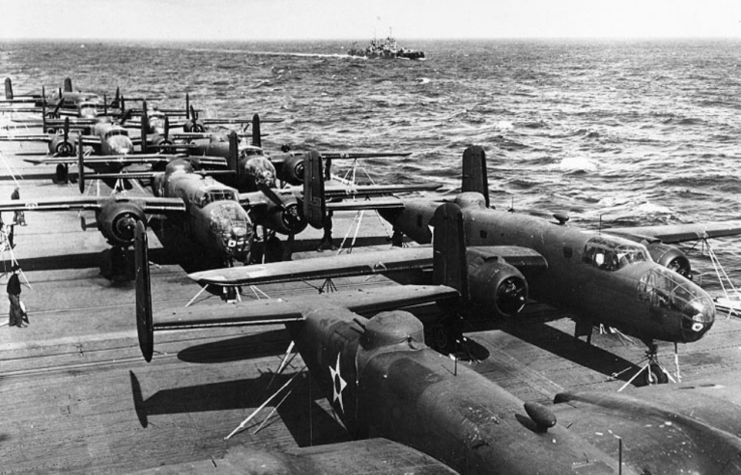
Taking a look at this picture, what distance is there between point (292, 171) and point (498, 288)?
A: 82.4 feet

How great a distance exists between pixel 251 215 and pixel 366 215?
37.5ft

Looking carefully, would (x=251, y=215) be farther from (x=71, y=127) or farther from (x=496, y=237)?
(x=71, y=127)

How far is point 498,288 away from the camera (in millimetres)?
20938

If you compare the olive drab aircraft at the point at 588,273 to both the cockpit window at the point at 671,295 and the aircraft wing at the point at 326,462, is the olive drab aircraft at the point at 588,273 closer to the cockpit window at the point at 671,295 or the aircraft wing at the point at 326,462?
the cockpit window at the point at 671,295

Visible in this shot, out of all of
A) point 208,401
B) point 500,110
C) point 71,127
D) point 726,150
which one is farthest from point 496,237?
point 500,110

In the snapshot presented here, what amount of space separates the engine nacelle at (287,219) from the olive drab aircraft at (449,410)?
1282cm

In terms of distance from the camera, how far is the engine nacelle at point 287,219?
31.6 metres

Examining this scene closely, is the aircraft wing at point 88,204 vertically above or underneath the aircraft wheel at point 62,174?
above

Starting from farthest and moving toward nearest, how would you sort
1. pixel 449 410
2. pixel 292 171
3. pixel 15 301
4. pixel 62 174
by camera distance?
1. pixel 62 174
2. pixel 292 171
3. pixel 15 301
4. pixel 449 410

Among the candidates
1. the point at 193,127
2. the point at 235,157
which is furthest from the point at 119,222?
the point at 193,127

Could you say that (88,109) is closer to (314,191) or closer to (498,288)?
(314,191)

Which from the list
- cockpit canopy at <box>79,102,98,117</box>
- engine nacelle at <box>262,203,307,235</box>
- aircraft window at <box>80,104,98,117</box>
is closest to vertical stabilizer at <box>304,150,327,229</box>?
engine nacelle at <box>262,203,307,235</box>

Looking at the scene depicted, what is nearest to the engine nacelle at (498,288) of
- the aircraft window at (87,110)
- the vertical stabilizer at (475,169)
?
the vertical stabilizer at (475,169)

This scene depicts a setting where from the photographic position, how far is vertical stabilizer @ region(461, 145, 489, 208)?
31812 millimetres
